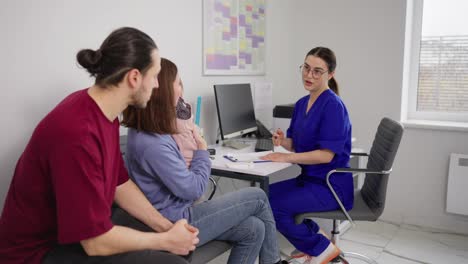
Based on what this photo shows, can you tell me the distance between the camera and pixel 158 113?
4.94 ft

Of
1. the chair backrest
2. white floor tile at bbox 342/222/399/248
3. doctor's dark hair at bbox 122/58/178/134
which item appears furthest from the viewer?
white floor tile at bbox 342/222/399/248

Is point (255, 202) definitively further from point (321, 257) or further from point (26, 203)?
point (26, 203)

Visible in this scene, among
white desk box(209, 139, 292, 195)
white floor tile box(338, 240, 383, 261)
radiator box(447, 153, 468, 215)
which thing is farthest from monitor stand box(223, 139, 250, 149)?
radiator box(447, 153, 468, 215)

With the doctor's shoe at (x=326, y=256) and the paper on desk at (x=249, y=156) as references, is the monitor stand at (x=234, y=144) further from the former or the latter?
the doctor's shoe at (x=326, y=256)

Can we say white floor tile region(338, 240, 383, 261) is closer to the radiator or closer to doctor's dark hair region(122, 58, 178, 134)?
the radiator

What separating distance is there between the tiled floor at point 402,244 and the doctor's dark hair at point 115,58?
1.71 m

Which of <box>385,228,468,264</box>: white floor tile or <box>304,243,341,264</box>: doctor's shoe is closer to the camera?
<box>304,243,341,264</box>: doctor's shoe

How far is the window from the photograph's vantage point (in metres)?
3.23

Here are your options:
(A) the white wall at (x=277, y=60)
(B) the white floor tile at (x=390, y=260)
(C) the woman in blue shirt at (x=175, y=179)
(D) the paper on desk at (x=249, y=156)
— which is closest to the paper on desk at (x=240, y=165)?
(D) the paper on desk at (x=249, y=156)

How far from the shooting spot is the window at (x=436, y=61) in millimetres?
3232

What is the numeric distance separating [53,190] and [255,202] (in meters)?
0.90

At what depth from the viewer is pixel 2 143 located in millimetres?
1730

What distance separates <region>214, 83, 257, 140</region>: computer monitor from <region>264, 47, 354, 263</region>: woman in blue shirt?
0.52 metres

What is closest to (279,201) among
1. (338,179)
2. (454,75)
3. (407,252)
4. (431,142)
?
(338,179)
